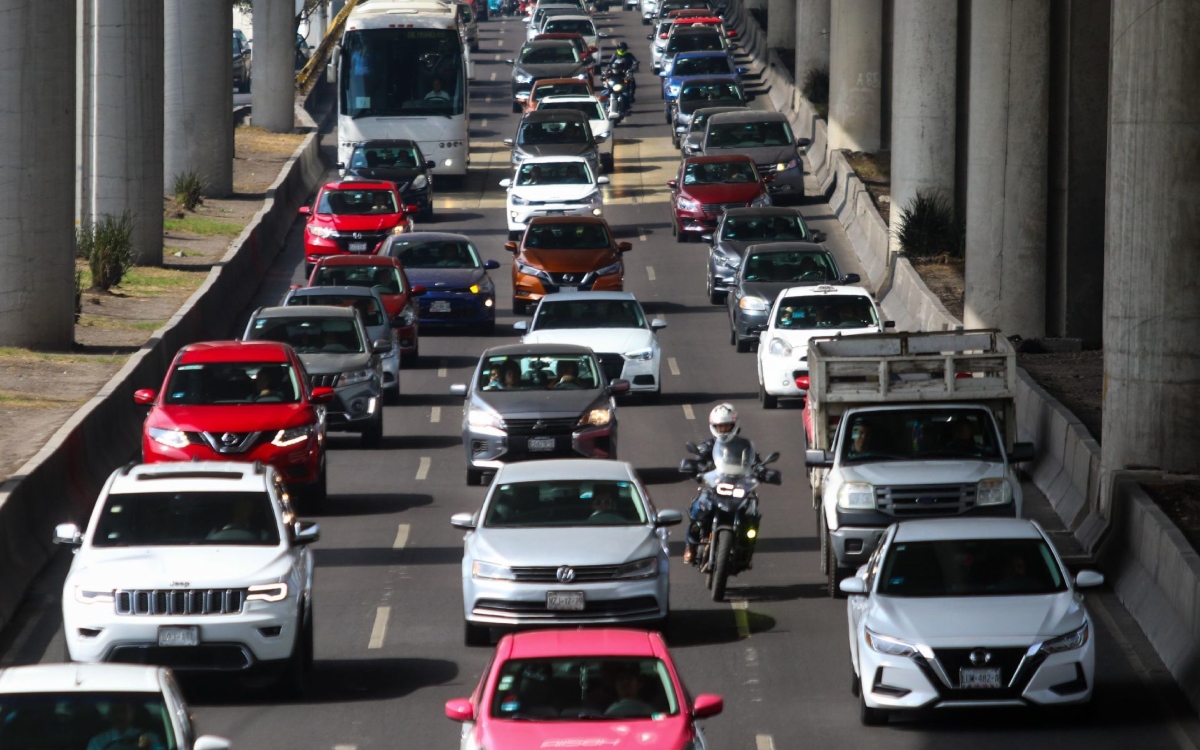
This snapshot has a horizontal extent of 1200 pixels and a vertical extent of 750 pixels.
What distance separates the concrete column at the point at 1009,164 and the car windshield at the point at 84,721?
24.4 m

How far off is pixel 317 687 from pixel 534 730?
15.6 feet

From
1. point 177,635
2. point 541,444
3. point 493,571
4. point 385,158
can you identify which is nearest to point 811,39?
point 385,158

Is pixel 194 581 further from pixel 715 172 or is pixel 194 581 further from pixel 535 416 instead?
pixel 715 172

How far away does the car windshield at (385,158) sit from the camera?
49.7 m

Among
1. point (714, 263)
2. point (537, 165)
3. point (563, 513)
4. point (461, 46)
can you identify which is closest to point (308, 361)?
point (563, 513)

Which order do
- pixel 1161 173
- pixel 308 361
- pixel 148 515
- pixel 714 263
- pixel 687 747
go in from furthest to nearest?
1. pixel 714 263
2. pixel 308 361
3. pixel 1161 173
4. pixel 148 515
5. pixel 687 747

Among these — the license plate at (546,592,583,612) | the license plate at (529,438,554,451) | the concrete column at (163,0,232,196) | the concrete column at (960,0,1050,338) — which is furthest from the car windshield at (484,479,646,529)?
the concrete column at (163,0,232,196)

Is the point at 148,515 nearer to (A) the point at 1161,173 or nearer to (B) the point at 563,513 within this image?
(B) the point at 563,513

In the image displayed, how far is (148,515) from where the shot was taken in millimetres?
16359

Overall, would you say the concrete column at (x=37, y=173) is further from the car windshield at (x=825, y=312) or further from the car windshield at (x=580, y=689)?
the car windshield at (x=580, y=689)

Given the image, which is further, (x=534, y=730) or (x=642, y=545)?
(x=642, y=545)

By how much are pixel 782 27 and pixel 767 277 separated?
167ft

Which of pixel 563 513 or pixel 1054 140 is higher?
pixel 1054 140

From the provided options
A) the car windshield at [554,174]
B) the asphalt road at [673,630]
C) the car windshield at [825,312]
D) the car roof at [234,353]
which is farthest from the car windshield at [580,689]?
the car windshield at [554,174]
